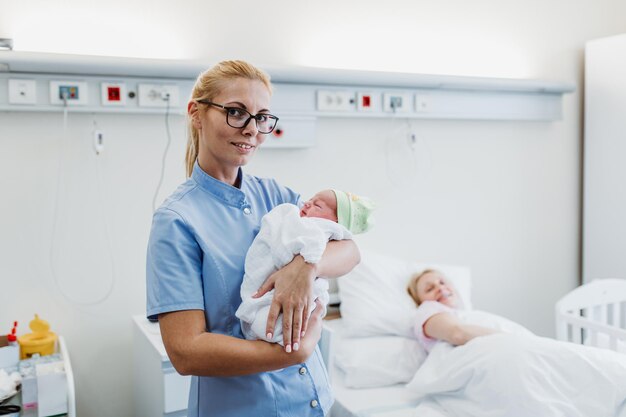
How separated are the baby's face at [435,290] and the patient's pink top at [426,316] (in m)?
0.07

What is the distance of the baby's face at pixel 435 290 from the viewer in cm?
269

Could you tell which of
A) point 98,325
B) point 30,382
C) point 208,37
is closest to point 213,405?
point 30,382

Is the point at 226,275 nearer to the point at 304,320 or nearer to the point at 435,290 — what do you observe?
the point at 304,320

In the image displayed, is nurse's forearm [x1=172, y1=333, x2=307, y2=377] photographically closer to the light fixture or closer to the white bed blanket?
the white bed blanket

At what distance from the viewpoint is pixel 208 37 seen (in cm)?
272

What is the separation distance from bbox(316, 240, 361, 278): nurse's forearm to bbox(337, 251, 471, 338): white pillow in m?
1.27

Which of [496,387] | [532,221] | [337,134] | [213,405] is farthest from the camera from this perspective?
[532,221]

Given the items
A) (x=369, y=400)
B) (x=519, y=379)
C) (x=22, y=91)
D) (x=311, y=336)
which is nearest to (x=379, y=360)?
(x=369, y=400)

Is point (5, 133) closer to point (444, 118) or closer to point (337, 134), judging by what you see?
point (337, 134)

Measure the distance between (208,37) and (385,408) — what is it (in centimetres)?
165

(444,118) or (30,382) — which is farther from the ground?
(444,118)

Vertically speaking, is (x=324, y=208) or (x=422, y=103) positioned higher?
(x=422, y=103)

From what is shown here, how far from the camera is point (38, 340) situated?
2.34 m

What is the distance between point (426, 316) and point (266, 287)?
1.38 m
